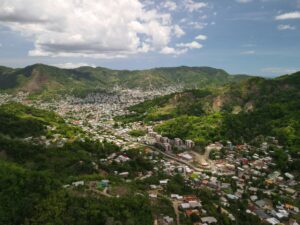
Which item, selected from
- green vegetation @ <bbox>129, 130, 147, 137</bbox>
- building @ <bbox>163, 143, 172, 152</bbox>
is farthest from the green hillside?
green vegetation @ <bbox>129, 130, 147, 137</bbox>

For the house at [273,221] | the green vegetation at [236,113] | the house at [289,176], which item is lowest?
the house at [273,221]

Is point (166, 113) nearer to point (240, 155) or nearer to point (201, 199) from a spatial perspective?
point (240, 155)

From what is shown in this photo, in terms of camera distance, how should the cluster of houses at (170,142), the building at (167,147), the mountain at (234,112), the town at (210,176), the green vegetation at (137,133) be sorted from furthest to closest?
the green vegetation at (137,133) < the mountain at (234,112) < the cluster of houses at (170,142) < the building at (167,147) < the town at (210,176)

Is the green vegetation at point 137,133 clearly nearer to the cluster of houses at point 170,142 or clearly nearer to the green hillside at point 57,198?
the cluster of houses at point 170,142

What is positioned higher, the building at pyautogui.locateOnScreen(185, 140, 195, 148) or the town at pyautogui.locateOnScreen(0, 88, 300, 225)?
the building at pyautogui.locateOnScreen(185, 140, 195, 148)

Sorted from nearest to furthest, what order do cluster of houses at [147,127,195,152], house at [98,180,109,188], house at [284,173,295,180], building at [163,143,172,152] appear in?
house at [98,180,109,188] < house at [284,173,295,180] < building at [163,143,172,152] < cluster of houses at [147,127,195,152]

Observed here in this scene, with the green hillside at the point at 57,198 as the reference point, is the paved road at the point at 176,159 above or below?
below

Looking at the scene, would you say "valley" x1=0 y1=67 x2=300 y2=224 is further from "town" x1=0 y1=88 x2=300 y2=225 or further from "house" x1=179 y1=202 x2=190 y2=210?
"house" x1=179 y1=202 x2=190 y2=210

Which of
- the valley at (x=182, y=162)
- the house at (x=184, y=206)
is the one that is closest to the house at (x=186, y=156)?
the valley at (x=182, y=162)
